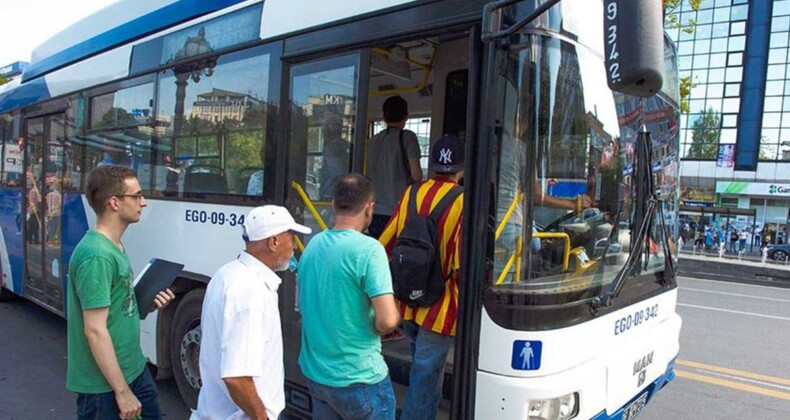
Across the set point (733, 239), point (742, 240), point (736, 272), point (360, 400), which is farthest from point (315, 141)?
point (742, 240)

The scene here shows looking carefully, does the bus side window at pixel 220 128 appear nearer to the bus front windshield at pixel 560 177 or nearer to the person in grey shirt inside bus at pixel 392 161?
the person in grey shirt inside bus at pixel 392 161

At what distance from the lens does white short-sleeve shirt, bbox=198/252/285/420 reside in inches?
76.9

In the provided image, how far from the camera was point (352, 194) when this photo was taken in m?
2.40

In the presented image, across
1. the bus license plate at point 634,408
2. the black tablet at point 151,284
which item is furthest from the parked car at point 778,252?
the black tablet at point 151,284

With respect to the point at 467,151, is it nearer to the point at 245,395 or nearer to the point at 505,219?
the point at 505,219

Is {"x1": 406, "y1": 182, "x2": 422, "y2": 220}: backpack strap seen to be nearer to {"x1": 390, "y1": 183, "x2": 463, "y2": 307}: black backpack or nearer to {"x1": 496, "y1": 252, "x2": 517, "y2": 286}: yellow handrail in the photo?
{"x1": 390, "y1": 183, "x2": 463, "y2": 307}: black backpack

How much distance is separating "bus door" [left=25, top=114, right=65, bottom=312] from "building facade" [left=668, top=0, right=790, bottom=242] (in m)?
36.9

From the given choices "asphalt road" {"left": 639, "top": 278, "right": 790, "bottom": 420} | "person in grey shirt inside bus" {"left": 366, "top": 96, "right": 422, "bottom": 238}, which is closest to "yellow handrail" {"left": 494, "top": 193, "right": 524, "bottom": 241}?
"person in grey shirt inside bus" {"left": 366, "top": 96, "right": 422, "bottom": 238}

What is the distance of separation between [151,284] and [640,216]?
2.51 m

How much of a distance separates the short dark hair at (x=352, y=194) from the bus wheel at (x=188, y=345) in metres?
2.00

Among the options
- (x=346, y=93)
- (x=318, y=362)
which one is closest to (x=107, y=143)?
(x=346, y=93)

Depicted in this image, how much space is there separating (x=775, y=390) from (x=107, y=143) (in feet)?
22.0

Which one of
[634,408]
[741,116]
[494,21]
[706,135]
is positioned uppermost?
[741,116]

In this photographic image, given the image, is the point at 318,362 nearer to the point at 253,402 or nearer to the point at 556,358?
the point at 253,402
